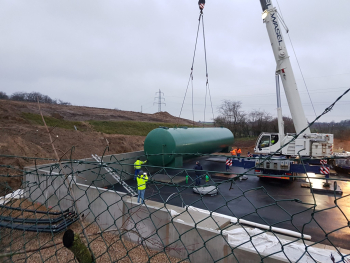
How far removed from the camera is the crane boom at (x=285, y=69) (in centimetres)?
1062

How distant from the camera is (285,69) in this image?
1075cm

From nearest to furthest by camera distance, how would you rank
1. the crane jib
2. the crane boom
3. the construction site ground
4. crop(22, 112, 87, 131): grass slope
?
the construction site ground
the crane boom
the crane jib
crop(22, 112, 87, 131): grass slope

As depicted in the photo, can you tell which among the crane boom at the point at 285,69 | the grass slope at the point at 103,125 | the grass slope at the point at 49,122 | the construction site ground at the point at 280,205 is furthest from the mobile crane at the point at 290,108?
the grass slope at the point at 103,125

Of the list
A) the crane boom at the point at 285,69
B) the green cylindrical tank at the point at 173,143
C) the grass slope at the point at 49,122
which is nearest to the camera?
the crane boom at the point at 285,69

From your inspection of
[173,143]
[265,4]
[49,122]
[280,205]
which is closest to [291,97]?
[265,4]

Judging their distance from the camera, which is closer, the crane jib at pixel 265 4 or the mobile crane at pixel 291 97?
the mobile crane at pixel 291 97

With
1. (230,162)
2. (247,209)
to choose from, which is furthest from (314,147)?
(247,209)

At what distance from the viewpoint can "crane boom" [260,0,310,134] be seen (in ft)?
34.9

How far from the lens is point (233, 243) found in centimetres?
355

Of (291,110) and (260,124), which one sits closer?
(291,110)

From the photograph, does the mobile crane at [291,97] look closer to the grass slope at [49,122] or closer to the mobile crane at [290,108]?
the mobile crane at [290,108]

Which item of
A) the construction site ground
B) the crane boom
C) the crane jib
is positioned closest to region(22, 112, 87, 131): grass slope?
the construction site ground

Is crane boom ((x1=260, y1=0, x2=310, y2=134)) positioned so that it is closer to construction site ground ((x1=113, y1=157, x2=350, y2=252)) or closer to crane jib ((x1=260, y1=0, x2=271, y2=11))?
crane jib ((x1=260, y1=0, x2=271, y2=11))

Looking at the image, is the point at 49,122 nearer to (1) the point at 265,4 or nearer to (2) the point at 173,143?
(2) the point at 173,143
